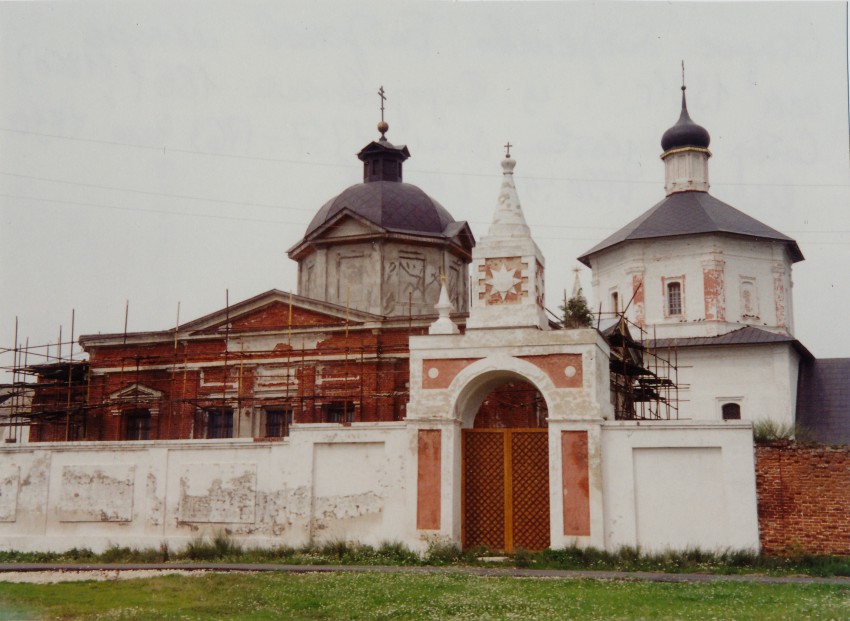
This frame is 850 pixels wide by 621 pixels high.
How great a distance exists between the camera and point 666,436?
18.7m

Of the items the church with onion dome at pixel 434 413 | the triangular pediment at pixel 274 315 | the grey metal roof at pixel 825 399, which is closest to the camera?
the church with onion dome at pixel 434 413

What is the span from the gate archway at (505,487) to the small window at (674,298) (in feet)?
57.2

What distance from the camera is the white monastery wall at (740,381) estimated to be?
32969 mm

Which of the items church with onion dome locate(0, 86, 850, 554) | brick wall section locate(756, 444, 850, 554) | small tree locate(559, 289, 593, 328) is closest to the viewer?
brick wall section locate(756, 444, 850, 554)

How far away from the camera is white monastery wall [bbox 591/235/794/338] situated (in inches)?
1390

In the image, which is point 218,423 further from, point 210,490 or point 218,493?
point 218,493

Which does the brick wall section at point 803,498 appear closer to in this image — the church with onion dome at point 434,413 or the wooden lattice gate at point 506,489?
the church with onion dome at point 434,413

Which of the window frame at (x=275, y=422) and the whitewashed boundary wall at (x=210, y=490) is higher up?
the window frame at (x=275, y=422)

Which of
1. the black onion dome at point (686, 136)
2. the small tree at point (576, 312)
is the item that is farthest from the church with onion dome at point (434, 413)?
the black onion dome at point (686, 136)

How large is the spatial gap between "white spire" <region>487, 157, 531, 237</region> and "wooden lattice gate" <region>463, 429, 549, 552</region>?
13.7 feet

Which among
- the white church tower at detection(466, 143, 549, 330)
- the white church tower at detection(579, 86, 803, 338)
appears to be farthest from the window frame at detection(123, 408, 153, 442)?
the white church tower at detection(579, 86, 803, 338)

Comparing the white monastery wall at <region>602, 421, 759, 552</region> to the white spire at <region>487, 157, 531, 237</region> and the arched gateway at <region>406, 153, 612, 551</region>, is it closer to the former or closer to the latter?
the arched gateway at <region>406, 153, 612, 551</region>

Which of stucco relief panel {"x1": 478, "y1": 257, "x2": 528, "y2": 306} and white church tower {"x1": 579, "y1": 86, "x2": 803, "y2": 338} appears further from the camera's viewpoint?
white church tower {"x1": 579, "y1": 86, "x2": 803, "y2": 338}

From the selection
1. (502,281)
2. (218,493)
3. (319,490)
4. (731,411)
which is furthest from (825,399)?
(218,493)
